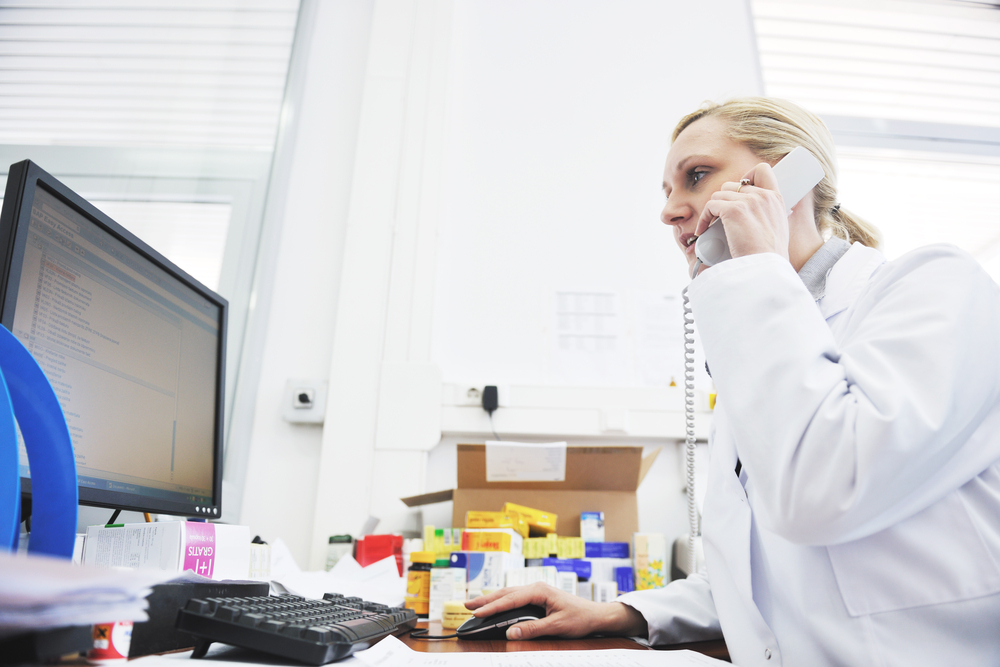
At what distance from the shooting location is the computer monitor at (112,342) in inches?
25.2

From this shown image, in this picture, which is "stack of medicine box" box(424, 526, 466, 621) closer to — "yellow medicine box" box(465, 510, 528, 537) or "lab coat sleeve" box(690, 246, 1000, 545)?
"yellow medicine box" box(465, 510, 528, 537)

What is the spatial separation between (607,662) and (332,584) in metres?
0.66

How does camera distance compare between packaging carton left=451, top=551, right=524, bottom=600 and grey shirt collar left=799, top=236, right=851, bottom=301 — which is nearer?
grey shirt collar left=799, top=236, right=851, bottom=301

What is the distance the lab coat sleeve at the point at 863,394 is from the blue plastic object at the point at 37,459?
2.05ft

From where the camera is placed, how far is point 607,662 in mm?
637

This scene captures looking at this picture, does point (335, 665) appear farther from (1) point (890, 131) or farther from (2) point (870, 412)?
(1) point (890, 131)

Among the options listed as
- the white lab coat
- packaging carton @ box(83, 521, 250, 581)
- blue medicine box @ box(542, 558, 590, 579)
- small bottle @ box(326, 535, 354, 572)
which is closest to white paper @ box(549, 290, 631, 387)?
blue medicine box @ box(542, 558, 590, 579)

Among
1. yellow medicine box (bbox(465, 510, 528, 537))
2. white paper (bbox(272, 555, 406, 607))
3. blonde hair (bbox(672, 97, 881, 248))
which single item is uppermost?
blonde hair (bbox(672, 97, 881, 248))

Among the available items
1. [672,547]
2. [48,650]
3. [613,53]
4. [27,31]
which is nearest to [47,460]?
[48,650]

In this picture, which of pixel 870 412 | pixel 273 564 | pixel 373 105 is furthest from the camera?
pixel 373 105

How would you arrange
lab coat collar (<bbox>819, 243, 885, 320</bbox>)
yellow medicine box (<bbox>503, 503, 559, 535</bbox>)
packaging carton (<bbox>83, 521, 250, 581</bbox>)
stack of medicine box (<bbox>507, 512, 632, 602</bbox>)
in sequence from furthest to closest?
1. yellow medicine box (<bbox>503, 503, 559, 535</bbox>)
2. stack of medicine box (<bbox>507, 512, 632, 602</bbox>)
3. lab coat collar (<bbox>819, 243, 885, 320</bbox>)
4. packaging carton (<bbox>83, 521, 250, 581</bbox>)

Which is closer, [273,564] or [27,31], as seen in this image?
[273,564]

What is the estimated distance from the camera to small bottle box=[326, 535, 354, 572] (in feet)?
5.02

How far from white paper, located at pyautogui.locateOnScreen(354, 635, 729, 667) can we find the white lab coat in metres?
0.13
